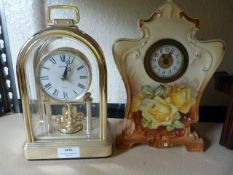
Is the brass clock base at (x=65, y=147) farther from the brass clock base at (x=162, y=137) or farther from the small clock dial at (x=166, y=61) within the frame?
the small clock dial at (x=166, y=61)

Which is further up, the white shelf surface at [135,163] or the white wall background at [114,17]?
the white wall background at [114,17]

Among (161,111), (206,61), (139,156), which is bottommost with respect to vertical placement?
(139,156)

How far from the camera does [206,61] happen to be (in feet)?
1.96

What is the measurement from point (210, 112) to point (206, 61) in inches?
9.9

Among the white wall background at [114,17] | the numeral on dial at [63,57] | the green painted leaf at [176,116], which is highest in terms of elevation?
the white wall background at [114,17]

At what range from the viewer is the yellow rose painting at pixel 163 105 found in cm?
62

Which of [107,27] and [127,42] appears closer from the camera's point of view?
[127,42]

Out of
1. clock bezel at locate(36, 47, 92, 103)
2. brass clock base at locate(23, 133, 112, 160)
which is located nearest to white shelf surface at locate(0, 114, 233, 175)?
brass clock base at locate(23, 133, 112, 160)

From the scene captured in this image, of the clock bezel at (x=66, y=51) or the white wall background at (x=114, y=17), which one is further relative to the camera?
the white wall background at (x=114, y=17)

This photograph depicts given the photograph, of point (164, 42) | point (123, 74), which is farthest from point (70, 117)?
point (164, 42)

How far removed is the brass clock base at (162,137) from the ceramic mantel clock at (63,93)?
63mm

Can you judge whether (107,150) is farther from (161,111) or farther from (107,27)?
(107,27)

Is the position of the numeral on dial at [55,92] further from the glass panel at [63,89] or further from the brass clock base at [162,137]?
the brass clock base at [162,137]

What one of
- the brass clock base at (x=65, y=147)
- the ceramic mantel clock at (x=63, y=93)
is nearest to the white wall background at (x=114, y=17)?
the ceramic mantel clock at (x=63, y=93)
